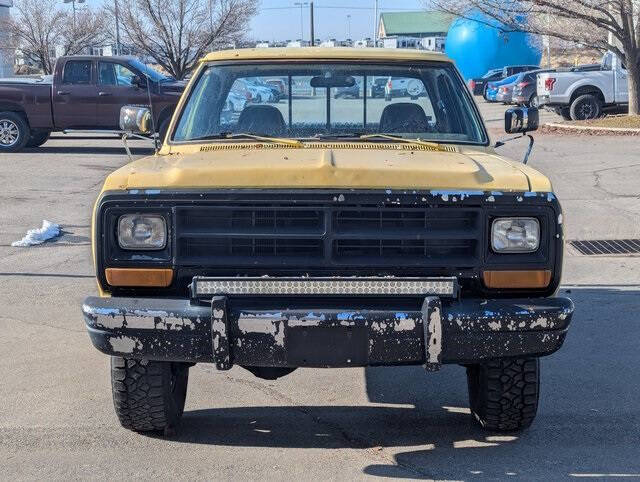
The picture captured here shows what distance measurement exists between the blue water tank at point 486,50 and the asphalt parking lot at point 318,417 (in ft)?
123

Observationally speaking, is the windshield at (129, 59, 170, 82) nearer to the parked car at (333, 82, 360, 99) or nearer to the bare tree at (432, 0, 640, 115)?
the bare tree at (432, 0, 640, 115)

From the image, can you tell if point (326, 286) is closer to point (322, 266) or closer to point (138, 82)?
point (322, 266)

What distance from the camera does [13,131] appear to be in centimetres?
1914

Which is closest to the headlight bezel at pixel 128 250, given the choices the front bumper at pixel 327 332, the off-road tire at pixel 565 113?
the front bumper at pixel 327 332

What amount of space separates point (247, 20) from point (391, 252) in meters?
31.9

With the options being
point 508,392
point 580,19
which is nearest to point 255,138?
point 508,392

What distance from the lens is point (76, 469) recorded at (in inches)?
173

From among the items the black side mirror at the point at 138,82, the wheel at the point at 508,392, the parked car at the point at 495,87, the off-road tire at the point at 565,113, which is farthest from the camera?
the parked car at the point at 495,87

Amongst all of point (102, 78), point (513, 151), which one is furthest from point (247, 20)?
point (513, 151)

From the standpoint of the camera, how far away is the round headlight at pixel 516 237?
4199 mm

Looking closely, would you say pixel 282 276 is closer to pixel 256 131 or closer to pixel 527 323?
pixel 527 323

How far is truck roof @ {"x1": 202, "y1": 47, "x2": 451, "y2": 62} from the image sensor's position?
5668 millimetres

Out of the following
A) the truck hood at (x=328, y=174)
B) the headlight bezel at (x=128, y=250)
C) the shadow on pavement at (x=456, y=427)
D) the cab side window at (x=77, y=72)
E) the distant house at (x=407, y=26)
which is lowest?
the shadow on pavement at (x=456, y=427)

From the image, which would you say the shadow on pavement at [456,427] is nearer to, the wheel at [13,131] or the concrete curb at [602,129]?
the wheel at [13,131]
